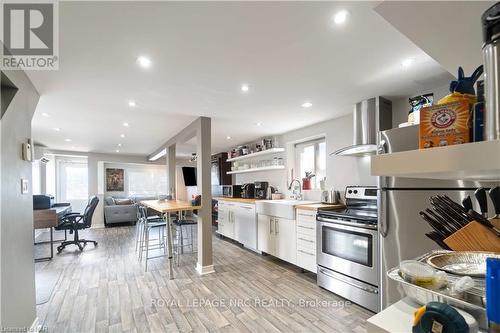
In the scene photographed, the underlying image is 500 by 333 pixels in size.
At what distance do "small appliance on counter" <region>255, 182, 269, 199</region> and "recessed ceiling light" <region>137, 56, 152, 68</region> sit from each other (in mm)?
3226

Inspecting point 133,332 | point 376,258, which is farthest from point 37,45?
point 376,258

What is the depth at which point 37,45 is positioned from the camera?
1.61 metres

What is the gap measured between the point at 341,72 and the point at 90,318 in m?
3.32

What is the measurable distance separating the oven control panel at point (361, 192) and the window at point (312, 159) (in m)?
0.74

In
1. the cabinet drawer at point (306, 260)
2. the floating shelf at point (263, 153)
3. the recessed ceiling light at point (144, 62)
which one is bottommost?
the cabinet drawer at point (306, 260)

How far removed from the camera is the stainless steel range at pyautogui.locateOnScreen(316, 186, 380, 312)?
7.38 ft

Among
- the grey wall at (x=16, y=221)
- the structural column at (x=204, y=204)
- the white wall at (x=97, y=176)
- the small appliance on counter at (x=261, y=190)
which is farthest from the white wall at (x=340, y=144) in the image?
the white wall at (x=97, y=176)

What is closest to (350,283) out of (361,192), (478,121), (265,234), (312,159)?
(361,192)

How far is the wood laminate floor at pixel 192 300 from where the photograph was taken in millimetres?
2066

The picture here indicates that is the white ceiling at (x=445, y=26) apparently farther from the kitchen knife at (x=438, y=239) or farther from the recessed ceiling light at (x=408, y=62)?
the recessed ceiling light at (x=408, y=62)

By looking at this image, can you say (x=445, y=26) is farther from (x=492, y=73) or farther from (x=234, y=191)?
(x=234, y=191)

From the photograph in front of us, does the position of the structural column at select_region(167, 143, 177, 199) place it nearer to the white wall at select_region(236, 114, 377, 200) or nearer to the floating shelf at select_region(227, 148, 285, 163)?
the floating shelf at select_region(227, 148, 285, 163)

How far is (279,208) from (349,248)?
125 centimetres

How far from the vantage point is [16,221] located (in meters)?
1.75
